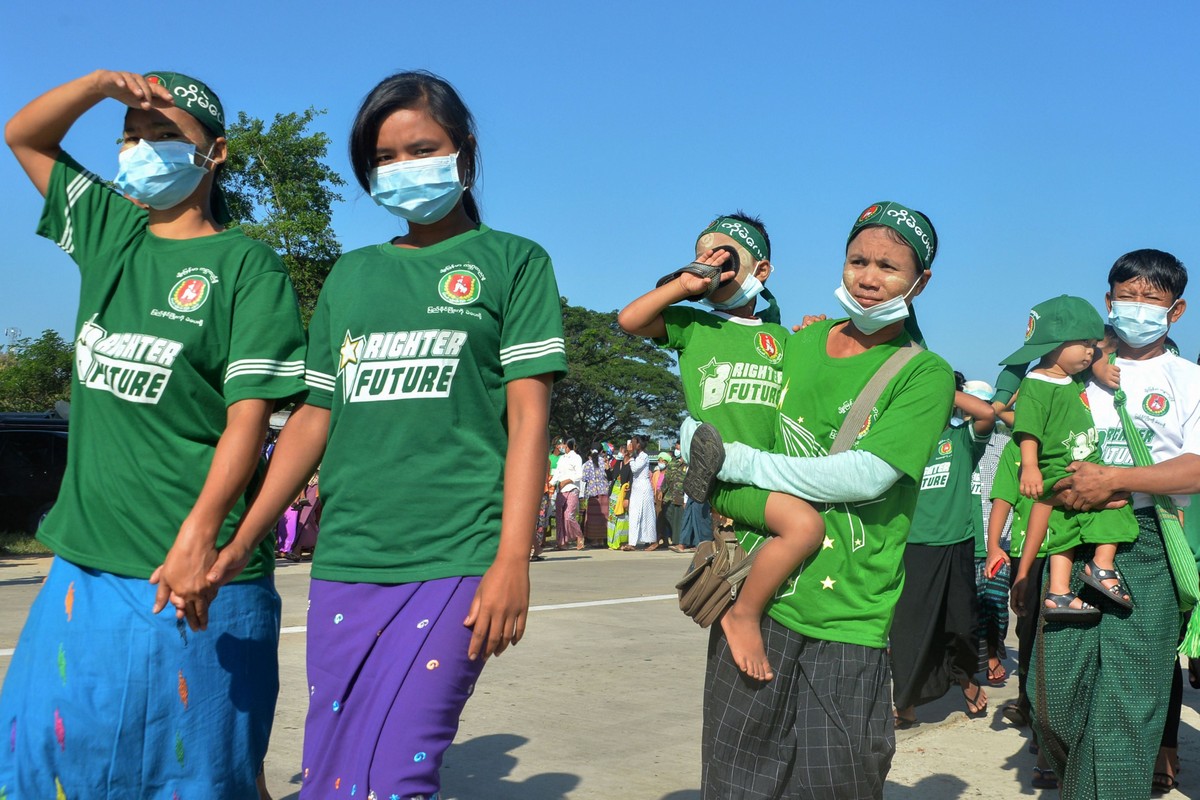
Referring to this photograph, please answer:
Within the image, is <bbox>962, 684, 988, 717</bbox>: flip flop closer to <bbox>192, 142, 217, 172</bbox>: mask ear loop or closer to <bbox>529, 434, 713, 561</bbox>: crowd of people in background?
<bbox>192, 142, 217, 172</bbox>: mask ear loop

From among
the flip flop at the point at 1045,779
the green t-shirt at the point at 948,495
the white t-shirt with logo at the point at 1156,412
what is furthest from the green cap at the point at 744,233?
the green t-shirt at the point at 948,495

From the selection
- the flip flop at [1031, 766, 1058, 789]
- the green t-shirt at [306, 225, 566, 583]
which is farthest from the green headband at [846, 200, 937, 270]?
the flip flop at [1031, 766, 1058, 789]

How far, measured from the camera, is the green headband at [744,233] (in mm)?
4176

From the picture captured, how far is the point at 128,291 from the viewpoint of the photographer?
10.2ft

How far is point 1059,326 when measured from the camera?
5.00 meters

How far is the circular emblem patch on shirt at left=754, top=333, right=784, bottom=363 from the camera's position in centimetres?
373

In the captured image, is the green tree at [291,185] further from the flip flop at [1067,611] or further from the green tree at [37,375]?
the flip flop at [1067,611]

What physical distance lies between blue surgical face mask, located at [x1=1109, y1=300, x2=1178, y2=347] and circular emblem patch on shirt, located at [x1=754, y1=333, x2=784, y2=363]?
189 centimetres

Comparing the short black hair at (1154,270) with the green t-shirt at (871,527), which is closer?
the green t-shirt at (871,527)

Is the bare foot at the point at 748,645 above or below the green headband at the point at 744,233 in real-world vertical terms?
below

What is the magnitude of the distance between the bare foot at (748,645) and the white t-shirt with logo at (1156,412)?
2.15 meters

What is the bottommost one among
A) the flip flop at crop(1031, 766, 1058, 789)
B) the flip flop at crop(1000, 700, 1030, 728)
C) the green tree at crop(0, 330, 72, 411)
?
the flip flop at crop(1031, 766, 1058, 789)

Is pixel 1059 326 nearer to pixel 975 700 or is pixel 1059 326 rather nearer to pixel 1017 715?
pixel 1017 715

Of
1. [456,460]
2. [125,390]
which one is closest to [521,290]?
[456,460]
